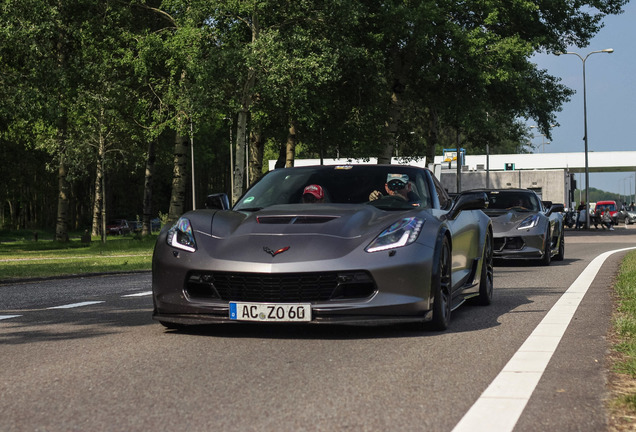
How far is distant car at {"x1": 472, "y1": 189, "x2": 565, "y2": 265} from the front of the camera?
672 inches

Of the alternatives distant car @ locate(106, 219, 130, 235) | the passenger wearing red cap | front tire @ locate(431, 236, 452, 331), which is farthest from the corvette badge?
distant car @ locate(106, 219, 130, 235)

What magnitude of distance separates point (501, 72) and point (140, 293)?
83.3 ft

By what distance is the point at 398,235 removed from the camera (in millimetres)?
7184

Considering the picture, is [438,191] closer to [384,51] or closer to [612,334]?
[612,334]

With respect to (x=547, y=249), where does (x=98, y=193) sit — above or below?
above

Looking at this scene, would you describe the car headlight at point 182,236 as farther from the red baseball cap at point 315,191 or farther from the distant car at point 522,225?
the distant car at point 522,225

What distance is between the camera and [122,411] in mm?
4492

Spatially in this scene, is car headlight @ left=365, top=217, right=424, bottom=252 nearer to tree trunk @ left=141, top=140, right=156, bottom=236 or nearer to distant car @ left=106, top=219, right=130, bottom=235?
tree trunk @ left=141, top=140, right=156, bottom=236

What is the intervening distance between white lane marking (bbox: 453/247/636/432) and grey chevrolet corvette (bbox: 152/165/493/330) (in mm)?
861

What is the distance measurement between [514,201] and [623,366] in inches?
Result: 511

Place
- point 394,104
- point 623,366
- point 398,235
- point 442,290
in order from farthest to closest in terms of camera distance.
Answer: point 394,104
point 442,290
point 398,235
point 623,366

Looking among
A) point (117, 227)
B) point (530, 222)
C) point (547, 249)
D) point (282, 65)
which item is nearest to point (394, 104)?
point (282, 65)

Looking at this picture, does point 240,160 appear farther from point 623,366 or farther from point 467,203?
point 623,366

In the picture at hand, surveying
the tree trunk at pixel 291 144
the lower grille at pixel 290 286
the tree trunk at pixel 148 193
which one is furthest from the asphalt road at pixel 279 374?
the tree trunk at pixel 148 193
